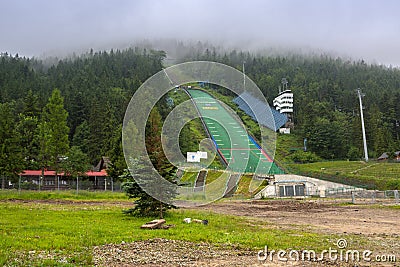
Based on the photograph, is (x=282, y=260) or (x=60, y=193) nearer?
(x=282, y=260)

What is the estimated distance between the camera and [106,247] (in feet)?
28.3

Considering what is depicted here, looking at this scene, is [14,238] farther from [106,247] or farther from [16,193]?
[16,193]

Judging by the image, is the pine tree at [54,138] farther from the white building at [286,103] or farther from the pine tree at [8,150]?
the white building at [286,103]

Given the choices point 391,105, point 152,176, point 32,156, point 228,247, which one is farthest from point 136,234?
point 391,105

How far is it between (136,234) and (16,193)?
21.3 meters

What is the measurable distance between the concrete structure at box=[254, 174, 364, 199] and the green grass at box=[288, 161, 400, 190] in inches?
82.0

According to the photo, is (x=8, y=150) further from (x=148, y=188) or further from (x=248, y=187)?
(x=148, y=188)

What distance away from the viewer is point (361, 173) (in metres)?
50.1

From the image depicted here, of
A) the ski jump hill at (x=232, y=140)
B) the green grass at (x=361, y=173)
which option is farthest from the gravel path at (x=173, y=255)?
the green grass at (x=361, y=173)

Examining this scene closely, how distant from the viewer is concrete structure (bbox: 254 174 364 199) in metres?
37.5

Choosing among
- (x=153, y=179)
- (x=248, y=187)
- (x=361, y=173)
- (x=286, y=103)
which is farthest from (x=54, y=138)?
(x=286, y=103)

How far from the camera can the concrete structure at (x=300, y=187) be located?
123ft

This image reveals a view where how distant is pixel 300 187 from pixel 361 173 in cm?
1557

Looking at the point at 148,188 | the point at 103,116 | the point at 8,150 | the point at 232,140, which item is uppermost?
the point at 103,116
